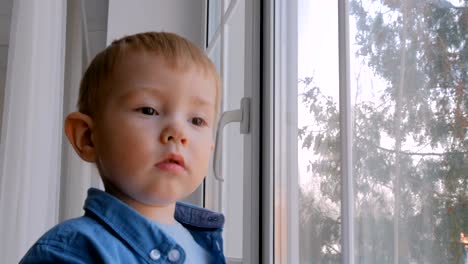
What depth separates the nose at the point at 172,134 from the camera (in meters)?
0.56

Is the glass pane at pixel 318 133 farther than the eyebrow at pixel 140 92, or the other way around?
the glass pane at pixel 318 133

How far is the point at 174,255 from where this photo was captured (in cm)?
60

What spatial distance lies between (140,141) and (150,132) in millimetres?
15

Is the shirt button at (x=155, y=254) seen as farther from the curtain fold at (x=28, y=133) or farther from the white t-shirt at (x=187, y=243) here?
the curtain fold at (x=28, y=133)

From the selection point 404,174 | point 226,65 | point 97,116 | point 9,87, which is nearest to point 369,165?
point 404,174

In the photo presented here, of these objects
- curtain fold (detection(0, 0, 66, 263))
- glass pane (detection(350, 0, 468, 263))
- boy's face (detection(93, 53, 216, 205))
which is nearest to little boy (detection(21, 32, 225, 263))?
boy's face (detection(93, 53, 216, 205))

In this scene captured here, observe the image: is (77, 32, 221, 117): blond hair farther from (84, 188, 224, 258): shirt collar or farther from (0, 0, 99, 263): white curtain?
(0, 0, 99, 263): white curtain

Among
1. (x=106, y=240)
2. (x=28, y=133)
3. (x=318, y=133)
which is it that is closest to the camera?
(x=106, y=240)

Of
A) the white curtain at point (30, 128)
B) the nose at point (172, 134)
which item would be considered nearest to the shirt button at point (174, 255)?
the nose at point (172, 134)

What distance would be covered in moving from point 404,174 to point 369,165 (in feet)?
0.30

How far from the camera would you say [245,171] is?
1170mm

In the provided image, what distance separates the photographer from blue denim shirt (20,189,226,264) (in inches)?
20.3

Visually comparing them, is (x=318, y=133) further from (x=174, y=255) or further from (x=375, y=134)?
(x=174, y=255)

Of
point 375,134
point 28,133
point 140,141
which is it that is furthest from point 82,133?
point 28,133
